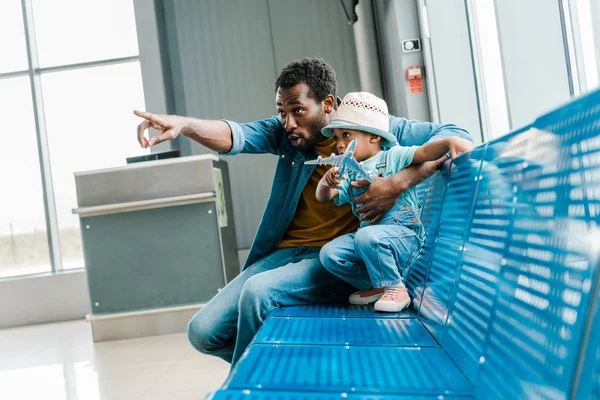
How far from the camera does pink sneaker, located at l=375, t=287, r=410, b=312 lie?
1757 millimetres

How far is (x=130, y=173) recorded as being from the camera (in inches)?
176

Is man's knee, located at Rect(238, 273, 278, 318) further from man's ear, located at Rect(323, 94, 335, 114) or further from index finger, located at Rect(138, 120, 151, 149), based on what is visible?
man's ear, located at Rect(323, 94, 335, 114)

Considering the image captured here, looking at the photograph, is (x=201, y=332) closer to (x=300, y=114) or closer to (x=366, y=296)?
(x=366, y=296)

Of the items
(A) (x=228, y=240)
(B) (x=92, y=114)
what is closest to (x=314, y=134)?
(A) (x=228, y=240)

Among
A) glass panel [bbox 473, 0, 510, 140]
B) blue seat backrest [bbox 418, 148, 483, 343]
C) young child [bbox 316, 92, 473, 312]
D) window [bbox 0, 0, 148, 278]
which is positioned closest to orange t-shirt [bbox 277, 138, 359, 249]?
young child [bbox 316, 92, 473, 312]

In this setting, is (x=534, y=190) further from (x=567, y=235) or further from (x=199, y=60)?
(x=199, y=60)

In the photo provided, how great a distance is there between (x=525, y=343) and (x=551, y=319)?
0.09 metres

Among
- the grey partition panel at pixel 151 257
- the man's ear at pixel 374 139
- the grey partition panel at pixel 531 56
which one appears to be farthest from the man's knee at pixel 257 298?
the grey partition panel at pixel 151 257

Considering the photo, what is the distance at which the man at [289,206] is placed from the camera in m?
1.94

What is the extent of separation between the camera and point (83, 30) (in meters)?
6.45

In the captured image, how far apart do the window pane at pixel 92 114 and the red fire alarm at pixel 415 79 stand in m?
3.42

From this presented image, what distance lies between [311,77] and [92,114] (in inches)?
191

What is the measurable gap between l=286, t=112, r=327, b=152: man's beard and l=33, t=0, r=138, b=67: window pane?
190 inches

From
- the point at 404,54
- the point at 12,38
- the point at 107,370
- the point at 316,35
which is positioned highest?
the point at 12,38
